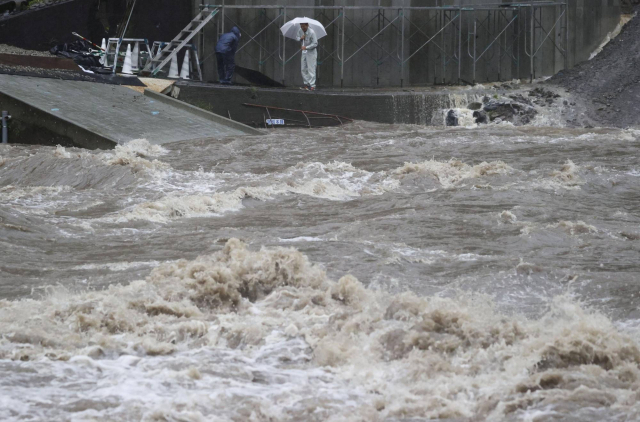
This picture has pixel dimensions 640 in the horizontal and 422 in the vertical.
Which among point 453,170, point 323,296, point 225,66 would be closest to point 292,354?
point 323,296

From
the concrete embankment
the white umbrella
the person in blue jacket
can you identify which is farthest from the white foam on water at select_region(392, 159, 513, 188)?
the person in blue jacket

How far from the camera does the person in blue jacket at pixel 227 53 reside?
20969 mm

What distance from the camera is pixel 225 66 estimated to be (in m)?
21.4

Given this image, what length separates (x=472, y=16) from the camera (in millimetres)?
23875

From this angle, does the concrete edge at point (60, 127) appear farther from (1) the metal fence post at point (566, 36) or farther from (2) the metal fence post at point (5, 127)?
(1) the metal fence post at point (566, 36)

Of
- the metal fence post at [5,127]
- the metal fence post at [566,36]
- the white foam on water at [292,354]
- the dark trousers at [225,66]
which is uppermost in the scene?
the metal fence post at [566,36]

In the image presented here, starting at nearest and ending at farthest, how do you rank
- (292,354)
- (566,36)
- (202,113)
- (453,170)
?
(292,354) → (453,170) → (202,113) → (566,36)

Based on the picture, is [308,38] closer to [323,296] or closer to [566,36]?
[566,36]

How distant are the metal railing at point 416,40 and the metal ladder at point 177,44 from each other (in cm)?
73

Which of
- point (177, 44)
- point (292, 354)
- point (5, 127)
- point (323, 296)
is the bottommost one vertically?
point (292, 354)

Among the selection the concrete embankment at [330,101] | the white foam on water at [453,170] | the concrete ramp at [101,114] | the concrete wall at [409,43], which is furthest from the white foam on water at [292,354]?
the concrete wall at [409,43]

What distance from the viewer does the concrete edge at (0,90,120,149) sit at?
15623 mm

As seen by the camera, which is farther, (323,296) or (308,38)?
(308,38)

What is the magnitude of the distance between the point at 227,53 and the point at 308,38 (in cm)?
199
